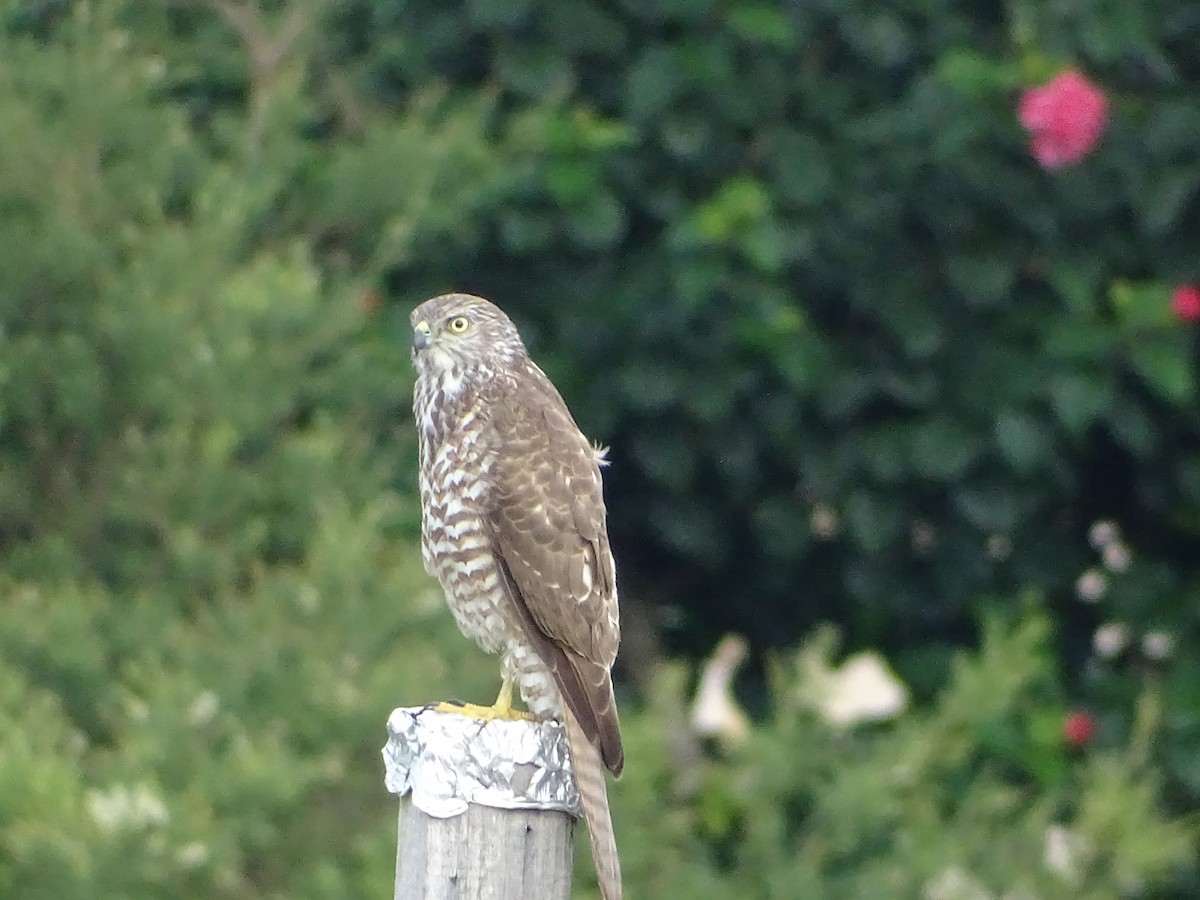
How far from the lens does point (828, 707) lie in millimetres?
6086

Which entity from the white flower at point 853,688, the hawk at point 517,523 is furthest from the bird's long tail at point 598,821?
the white flower at point 853,688

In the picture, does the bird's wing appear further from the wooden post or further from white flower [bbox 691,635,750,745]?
white flower [bbox 691,635,750,745]

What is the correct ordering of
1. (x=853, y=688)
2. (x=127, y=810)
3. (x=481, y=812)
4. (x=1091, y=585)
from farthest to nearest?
1. (x=853, y=688)
2. (x=1091, y=585)
3. (x=127, y=810)
4. (x=481, y=812)

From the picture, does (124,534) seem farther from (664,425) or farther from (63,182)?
(664,425)

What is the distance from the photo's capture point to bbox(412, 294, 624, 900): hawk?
11.4 feet

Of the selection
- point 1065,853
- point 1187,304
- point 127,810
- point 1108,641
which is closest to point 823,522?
point 1108,641

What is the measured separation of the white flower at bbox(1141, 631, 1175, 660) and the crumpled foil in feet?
12.4

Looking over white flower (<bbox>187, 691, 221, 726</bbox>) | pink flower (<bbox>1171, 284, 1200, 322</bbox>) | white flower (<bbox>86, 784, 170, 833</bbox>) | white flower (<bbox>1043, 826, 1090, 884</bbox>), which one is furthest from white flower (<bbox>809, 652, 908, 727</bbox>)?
white flower (<bbox>86, 784, 170, 833</bbox>)

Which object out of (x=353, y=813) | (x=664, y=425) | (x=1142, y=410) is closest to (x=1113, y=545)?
(x=1142, y=410)

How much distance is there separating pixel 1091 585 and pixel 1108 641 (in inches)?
7.4

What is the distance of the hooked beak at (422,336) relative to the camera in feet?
13.0

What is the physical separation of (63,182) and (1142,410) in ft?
10.1

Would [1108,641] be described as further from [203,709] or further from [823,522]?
[203,709]

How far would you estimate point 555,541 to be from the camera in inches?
139
